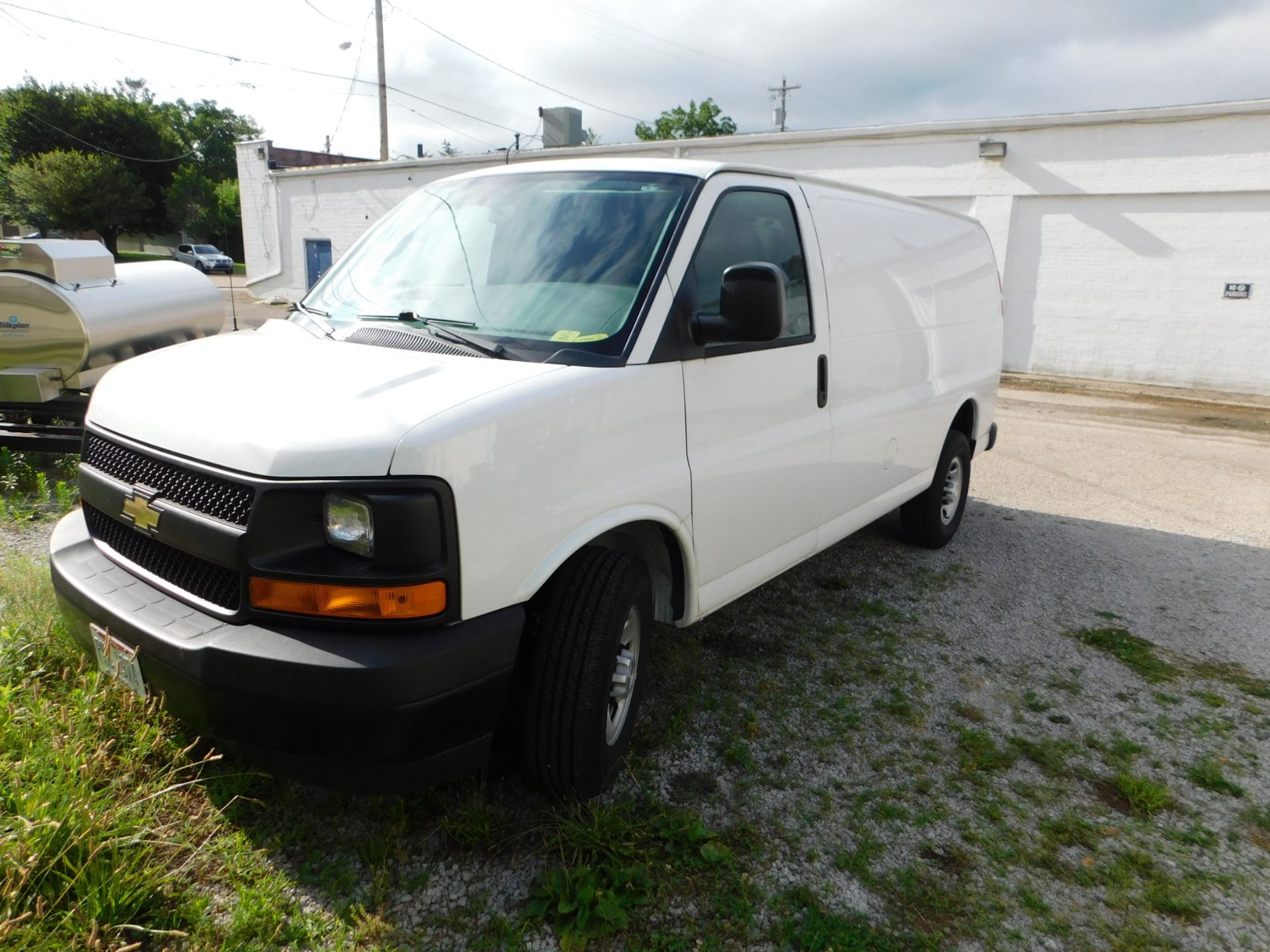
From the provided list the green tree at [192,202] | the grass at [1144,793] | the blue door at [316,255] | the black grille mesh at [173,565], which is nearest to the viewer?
the black grille mesh at [173,565]

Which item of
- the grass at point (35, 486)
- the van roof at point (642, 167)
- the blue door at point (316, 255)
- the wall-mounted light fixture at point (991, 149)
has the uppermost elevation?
the wall-mounted light fixture at point (991, 149)

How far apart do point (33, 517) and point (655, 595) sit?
4.48 m

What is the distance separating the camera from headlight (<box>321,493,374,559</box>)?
7.35 ft

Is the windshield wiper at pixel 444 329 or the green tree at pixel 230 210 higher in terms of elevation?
the green tree at pixel 230 210

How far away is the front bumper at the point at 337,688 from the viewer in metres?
2.19

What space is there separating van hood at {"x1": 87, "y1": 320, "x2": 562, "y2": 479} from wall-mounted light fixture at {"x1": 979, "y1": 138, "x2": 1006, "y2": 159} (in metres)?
15.1

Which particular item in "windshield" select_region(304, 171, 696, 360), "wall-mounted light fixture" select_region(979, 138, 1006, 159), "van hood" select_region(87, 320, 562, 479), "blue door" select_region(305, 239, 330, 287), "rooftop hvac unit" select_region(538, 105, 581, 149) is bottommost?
"van hood" select_region(87, 320, 562, 479)

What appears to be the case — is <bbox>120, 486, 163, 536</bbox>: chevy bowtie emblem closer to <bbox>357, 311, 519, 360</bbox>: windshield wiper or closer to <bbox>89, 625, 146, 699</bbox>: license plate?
<bbox>89, 625, 146, 699</bbox>: license plate

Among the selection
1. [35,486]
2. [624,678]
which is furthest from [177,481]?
[35,486]

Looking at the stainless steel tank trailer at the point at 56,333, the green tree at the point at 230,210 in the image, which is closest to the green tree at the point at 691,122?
the green tree at the point at 230,210

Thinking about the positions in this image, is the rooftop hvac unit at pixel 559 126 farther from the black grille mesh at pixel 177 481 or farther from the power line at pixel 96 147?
the power line at pixel 96 147

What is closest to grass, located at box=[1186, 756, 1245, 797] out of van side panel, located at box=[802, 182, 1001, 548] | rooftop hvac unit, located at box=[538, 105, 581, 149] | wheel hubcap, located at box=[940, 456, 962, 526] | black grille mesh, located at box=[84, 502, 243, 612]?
van side panel, located at box=[802, 182, 1001, 548]

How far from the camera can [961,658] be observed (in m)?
4.31

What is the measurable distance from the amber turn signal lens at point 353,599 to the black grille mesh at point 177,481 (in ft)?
0.71
